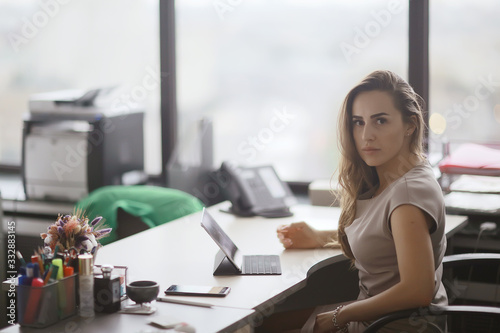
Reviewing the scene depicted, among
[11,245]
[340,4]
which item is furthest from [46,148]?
[340,4]

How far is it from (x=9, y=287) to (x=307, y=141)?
2043 mm

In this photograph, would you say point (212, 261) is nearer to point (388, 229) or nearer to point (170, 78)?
point (388, 229)

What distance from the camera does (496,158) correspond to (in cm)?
294

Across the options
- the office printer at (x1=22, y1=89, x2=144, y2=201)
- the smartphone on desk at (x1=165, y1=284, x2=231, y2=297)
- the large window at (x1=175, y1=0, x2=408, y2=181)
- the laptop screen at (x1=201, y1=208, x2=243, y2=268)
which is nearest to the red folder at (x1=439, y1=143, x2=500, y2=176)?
the large window at (x1=175, y1=0, x2=408, y2=181)

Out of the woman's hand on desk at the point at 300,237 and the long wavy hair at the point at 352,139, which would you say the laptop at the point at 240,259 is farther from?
the long wavy hair at the point at 352,139

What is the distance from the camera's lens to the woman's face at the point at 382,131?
2.03m

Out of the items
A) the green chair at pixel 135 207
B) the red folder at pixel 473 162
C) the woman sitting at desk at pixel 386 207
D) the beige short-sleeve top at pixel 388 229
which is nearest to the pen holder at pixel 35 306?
the woman sitting at desk at pixel 386 207

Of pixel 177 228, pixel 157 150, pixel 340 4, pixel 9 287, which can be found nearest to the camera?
pixel 9 287

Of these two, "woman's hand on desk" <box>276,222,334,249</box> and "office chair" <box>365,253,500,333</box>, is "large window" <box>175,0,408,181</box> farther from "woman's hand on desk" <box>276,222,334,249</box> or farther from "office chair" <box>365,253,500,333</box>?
Answer: "office chair" <box>365,253,500,333</box>

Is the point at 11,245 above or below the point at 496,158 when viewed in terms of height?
below

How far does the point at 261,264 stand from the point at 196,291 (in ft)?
1.18

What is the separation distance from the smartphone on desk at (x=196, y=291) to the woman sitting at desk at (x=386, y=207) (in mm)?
302

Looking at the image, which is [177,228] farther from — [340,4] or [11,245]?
[340,4]

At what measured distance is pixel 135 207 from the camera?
3133 mm
